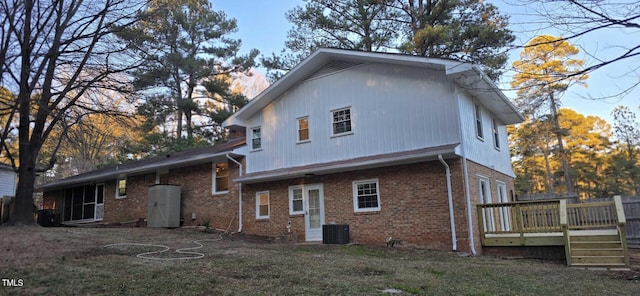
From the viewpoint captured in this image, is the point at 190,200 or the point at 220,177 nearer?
the point at 220,177

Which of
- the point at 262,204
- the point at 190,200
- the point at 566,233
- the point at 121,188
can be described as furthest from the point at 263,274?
the point at 121,188

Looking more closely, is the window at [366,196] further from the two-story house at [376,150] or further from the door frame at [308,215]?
the door frame at [308,215]

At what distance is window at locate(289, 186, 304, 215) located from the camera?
1374 centimetres

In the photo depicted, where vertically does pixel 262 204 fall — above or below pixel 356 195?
below

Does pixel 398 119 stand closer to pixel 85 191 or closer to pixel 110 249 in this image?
pixel 110 249

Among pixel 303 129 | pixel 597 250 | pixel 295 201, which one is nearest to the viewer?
pixel 597 250

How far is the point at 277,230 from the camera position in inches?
552

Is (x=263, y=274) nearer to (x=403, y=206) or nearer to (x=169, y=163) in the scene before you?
(x=403, y=206)

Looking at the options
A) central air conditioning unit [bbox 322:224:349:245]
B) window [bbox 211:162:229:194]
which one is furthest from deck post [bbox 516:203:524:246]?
window [bbox 211:162:229:194]

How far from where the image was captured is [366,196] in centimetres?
1242

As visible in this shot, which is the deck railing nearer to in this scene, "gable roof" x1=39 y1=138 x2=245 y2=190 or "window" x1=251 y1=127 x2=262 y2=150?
"window" x1=251 y1=127 x2=262 y2=150

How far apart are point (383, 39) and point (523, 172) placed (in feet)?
70.1

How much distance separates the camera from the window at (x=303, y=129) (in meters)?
14.1

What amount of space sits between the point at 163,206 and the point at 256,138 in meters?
4.38
